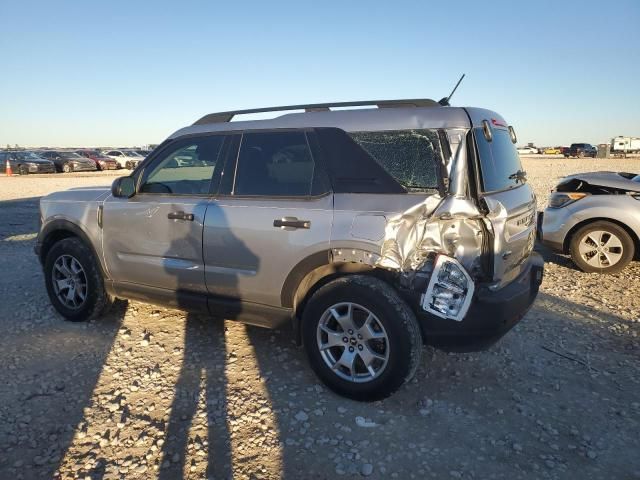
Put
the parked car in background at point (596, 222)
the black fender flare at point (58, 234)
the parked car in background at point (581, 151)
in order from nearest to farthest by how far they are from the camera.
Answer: the black fender flare at point (58, 234), the parked car in background at point (596, 222), the parked car in background at point (581, 151)

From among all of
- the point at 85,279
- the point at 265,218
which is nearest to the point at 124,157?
the point at 85,279

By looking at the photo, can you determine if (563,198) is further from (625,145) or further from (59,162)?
(625,145)

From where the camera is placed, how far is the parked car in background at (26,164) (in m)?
→ 31.9

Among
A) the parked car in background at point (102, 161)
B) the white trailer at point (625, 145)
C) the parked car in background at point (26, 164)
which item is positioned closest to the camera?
the parked car in background at point (26, 164)

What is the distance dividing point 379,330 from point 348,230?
2.26 ft

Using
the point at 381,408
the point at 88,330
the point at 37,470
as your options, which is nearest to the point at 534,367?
the point at 381,408

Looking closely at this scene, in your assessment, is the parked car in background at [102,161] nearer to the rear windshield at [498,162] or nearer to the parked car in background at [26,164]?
the parked car in background at [26,164]

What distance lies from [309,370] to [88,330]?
2.22 m

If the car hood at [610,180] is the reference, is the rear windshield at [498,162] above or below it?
above

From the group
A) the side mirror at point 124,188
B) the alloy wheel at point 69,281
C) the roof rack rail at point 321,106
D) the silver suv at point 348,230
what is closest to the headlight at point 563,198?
the silver suv at point 348,230

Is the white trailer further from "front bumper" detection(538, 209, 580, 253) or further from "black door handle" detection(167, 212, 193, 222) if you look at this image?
"black door handle" detection(167, 212, 193, 222)

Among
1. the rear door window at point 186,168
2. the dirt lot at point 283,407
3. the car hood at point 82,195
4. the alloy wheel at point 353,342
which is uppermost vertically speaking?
the rear door window at point 186,168

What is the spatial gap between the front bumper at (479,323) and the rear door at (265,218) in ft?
2.91

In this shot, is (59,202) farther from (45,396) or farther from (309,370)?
(309,370)
